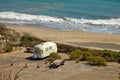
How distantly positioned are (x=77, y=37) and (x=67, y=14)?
18.9 meters

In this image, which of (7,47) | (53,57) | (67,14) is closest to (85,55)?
(53,57)

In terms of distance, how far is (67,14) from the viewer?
6234 cm

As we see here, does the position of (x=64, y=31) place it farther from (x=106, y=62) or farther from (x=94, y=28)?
(x=106, y=62)

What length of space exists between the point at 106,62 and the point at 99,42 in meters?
11.8

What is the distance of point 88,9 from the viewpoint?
68.2 m

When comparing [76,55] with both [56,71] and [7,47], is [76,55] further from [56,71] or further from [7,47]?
[7,47]

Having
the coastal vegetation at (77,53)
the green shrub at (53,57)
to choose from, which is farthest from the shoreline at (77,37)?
the green shrub at (53,57)

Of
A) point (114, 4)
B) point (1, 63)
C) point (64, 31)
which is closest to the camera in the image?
point (1, 63)

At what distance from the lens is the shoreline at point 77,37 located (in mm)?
39397

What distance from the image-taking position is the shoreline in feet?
129

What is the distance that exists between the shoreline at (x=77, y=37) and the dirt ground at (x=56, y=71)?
9739mm

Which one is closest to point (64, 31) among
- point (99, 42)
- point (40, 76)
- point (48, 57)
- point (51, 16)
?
point (99, 42)

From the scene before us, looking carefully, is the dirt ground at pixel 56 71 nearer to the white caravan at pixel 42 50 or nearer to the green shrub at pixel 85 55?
the white caravan at pixel 42 50

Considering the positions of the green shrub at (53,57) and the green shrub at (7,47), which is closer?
the green shrub at (53,57)
